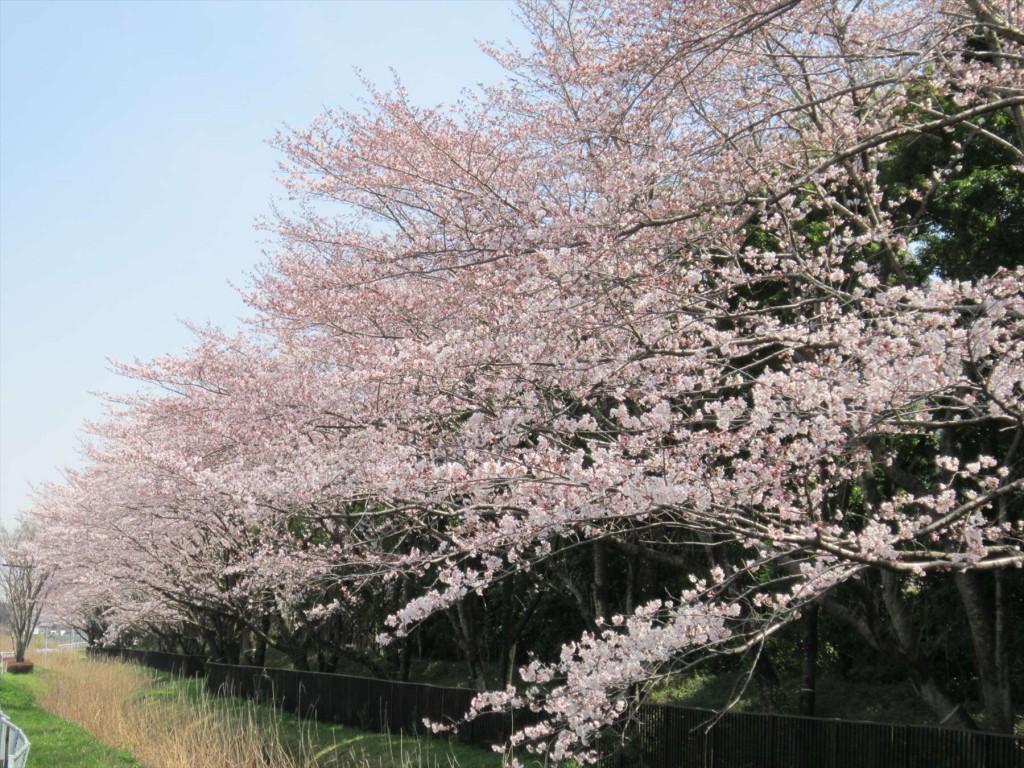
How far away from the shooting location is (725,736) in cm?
809

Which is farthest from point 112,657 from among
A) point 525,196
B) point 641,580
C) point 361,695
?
point 525,196

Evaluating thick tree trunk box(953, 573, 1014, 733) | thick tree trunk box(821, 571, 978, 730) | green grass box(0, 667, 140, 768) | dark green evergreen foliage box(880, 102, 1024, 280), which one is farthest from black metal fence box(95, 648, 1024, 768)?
dark green evergreen foliage box(880, 102, 1024, 280)

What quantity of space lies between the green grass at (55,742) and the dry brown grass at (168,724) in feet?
0.86

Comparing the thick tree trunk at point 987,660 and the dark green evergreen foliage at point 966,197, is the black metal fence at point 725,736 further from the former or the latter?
the dark green evergreen foliage at point 966,197

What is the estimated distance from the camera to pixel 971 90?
6.52 metres

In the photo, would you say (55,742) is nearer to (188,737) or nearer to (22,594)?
(188,737)

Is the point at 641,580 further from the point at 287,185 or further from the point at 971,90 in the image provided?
the point at 971,90

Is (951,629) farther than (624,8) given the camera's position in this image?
Yes

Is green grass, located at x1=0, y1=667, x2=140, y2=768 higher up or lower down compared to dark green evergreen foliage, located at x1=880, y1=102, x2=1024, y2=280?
lower down

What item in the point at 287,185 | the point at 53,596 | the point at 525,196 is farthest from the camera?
the point at 53,596

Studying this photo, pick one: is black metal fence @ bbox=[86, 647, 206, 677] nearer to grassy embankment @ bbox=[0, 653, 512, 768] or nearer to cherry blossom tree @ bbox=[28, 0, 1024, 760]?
grassy embankment @ bbox=[0, 653, 512, 768]

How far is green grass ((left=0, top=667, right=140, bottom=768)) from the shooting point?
12648 mm

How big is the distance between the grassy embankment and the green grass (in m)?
0.01

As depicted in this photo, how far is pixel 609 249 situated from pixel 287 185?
6.02 m
